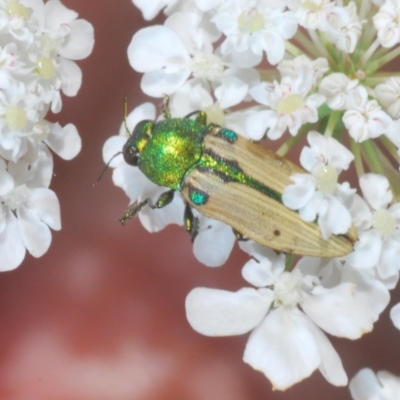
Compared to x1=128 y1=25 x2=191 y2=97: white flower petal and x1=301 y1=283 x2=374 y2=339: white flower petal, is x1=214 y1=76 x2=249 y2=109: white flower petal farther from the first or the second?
x1=301 y1=283 x2=374 y2=339: white flower petal

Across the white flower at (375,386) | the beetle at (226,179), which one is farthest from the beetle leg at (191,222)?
the white flower at (375,386)

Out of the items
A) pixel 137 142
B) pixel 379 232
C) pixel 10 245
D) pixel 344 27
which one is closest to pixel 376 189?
pixel 379 232

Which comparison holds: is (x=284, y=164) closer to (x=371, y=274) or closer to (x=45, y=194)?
(x=371, y=274)

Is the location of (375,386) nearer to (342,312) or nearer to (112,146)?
(342,312)

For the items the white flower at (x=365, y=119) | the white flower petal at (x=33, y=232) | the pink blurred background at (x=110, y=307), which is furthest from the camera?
the pink blurred background at (x=110, y=307)

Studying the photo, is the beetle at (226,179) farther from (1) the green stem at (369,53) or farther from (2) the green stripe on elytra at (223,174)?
(1) the green stem at (369,53)

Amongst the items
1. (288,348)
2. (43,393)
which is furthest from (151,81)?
(43,393)
